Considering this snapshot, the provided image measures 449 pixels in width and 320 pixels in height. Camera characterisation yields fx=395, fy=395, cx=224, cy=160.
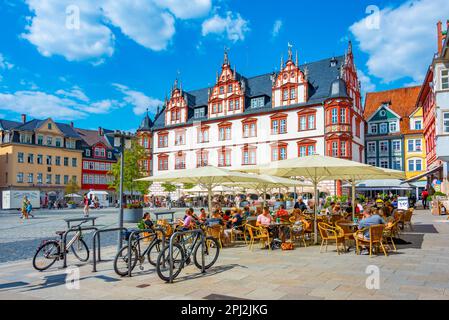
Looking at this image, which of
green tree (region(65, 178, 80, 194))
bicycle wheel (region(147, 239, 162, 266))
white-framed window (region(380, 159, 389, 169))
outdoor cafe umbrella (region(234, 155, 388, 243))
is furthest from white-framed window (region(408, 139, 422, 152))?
bicycle wheel (region(147, 239, 162, 266))

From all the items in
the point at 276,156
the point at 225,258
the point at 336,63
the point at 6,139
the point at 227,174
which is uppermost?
the point at 336,63

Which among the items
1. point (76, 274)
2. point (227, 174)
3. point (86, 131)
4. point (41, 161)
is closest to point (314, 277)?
point (76, 274)

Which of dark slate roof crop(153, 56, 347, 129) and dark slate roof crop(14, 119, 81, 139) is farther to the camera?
dark slate roof crop(14, 119, 81, 139)

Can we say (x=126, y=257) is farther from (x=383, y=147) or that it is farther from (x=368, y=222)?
(x=383, y=147)

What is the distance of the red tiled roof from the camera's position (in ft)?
189

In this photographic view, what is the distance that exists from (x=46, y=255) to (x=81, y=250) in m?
1.57

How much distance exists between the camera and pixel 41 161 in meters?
61.2

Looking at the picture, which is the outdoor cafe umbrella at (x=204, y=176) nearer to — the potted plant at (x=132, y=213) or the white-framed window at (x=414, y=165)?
the potted plant at (x=132, y=213)

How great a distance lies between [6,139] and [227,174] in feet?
185

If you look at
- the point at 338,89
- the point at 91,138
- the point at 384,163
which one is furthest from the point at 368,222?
the point at 91,138

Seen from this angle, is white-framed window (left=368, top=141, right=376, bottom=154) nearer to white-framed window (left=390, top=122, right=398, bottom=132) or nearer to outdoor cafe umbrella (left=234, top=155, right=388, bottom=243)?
white-framed window (left=390, top=122, right=398, bottom=132)

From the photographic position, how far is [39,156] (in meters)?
61.0

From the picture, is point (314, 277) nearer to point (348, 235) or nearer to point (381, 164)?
point (348, 235)

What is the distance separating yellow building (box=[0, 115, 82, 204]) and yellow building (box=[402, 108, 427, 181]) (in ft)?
168
